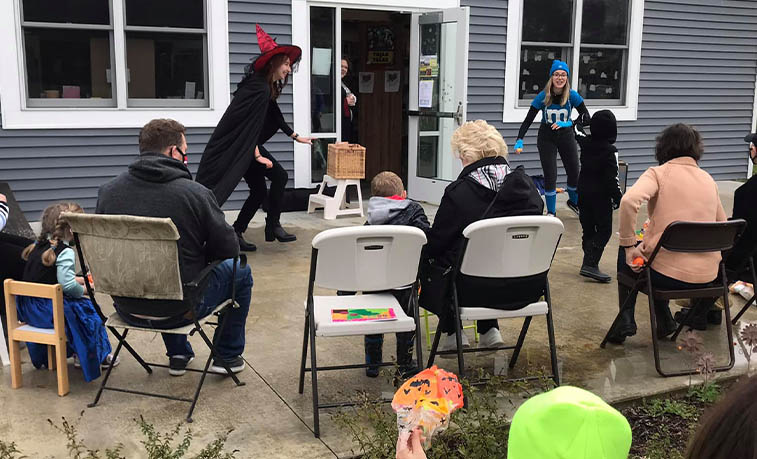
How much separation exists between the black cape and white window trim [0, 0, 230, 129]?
1622mm

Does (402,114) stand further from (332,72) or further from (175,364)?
(175,364)

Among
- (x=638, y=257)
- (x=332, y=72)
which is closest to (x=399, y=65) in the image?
(x=332, y=72)

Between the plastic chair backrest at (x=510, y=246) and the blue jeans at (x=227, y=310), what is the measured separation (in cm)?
112

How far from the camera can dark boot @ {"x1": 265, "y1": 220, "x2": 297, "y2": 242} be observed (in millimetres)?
7180

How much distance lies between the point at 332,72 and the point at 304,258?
292 centimetres

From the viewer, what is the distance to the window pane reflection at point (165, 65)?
772 cm

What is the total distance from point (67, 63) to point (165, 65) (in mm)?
934

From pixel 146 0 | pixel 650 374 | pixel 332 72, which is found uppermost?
pixel 146 0

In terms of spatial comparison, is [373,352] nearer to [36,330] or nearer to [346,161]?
[36,330]

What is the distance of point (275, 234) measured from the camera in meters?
7.23

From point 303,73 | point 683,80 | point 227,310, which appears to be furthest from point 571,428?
point 683,80

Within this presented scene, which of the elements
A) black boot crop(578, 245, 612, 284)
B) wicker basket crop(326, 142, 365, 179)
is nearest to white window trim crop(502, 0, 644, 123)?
wicker basket crop(326, 142, 365, 179)

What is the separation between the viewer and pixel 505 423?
3238 millimetres

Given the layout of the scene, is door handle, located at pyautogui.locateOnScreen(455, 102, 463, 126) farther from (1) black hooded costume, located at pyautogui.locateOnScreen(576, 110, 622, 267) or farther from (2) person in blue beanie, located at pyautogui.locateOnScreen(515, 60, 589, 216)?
(1) black hooded costume, located at pyautogui.locateOnScreen(576, 110, 622, 267)
